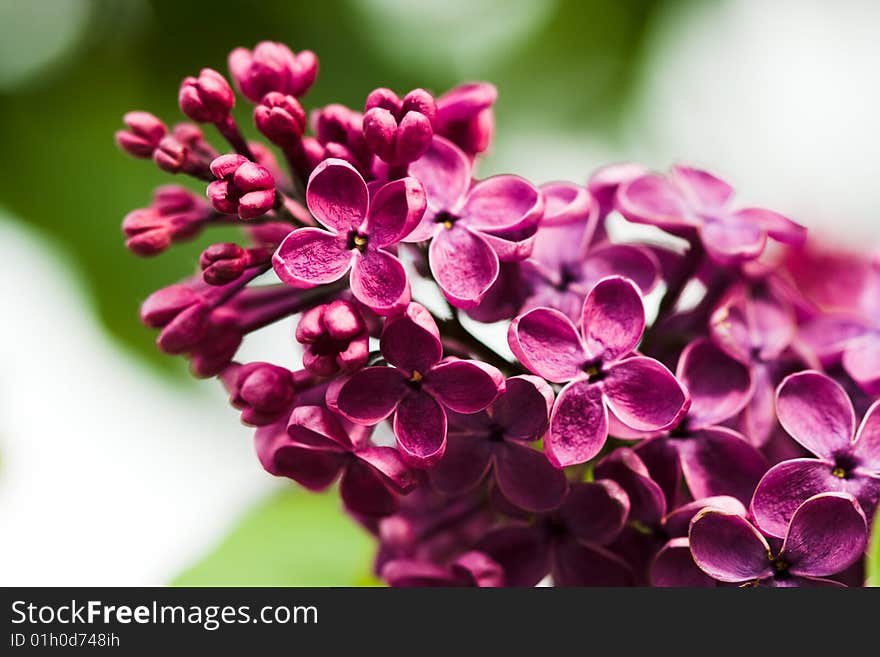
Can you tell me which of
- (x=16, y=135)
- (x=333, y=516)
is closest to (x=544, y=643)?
(x=333, y=516)

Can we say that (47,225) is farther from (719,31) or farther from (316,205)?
(719,31)

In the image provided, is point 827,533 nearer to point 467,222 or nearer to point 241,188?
point 467,222

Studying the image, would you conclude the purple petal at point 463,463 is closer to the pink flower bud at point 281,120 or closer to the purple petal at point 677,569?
the purple petal at point 677,569

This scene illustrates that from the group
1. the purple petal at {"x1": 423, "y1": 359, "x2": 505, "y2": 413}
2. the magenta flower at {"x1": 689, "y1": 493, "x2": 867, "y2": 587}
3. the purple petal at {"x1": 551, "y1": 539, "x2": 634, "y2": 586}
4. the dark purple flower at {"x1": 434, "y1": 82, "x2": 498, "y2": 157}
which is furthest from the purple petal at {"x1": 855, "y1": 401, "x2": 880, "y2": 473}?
the dark purple flower at {"x1": 434, "y1": 82, "x2": 498, "y2": 157}

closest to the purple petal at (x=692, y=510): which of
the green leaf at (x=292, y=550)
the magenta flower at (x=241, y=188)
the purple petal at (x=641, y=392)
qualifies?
the purple petal at (x=641, y=392)

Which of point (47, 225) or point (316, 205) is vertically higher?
point (316, 205)

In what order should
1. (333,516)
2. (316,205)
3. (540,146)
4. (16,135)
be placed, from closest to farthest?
(316,205), (333,516), (16,135), (540,146)

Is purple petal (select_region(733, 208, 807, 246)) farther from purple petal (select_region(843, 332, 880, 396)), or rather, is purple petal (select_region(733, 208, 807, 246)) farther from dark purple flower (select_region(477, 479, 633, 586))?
dark purple flower (select_region(477, 479, 633, 586))

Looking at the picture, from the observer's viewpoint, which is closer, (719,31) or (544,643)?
(544,643)
